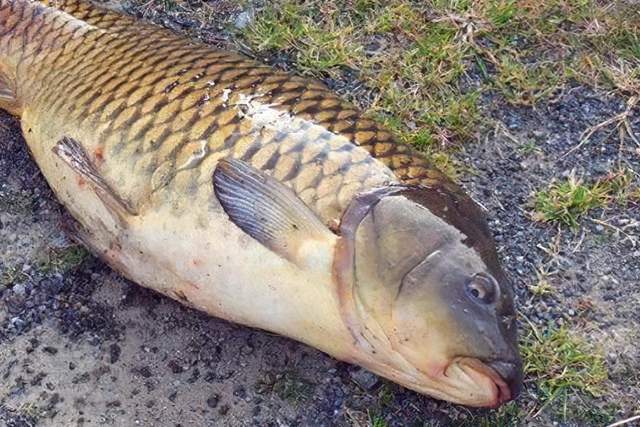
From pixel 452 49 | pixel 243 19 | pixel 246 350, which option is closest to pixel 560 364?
pixel 246 350

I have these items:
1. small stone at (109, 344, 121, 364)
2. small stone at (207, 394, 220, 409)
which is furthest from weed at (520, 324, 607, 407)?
small stone at (109, 344, 121, 364)

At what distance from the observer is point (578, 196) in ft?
10.1

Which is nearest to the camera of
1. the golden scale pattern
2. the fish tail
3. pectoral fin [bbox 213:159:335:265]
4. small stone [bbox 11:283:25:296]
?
pectoral fin [bbox 213:159:335:265]

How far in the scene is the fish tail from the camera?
3014 mm

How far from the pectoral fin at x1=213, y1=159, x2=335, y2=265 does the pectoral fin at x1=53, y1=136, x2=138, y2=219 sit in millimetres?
377

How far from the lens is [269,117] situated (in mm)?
2602

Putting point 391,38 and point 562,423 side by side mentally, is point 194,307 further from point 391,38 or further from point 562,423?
point 391,38

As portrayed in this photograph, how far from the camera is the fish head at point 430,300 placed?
2205 millimetres

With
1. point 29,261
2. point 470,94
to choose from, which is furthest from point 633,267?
point 29,261

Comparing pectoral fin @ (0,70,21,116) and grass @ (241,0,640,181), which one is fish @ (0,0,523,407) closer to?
pectoral fin @ (0,70,21,116)

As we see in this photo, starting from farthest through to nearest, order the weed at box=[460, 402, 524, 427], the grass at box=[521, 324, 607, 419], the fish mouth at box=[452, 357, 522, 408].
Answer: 1. the grass at box=[521, 324, 607, 419]
2. the weed at box=[460, 402, 524, 427]
3. the fish mouth at box=[452, 357, 522, 408]

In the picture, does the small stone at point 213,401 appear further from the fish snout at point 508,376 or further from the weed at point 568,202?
the weed at point 568,202

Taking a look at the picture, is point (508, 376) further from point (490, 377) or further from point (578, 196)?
point (578, 196)

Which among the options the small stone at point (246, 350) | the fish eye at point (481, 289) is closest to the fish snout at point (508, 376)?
the fish eye at point (481, 289)
